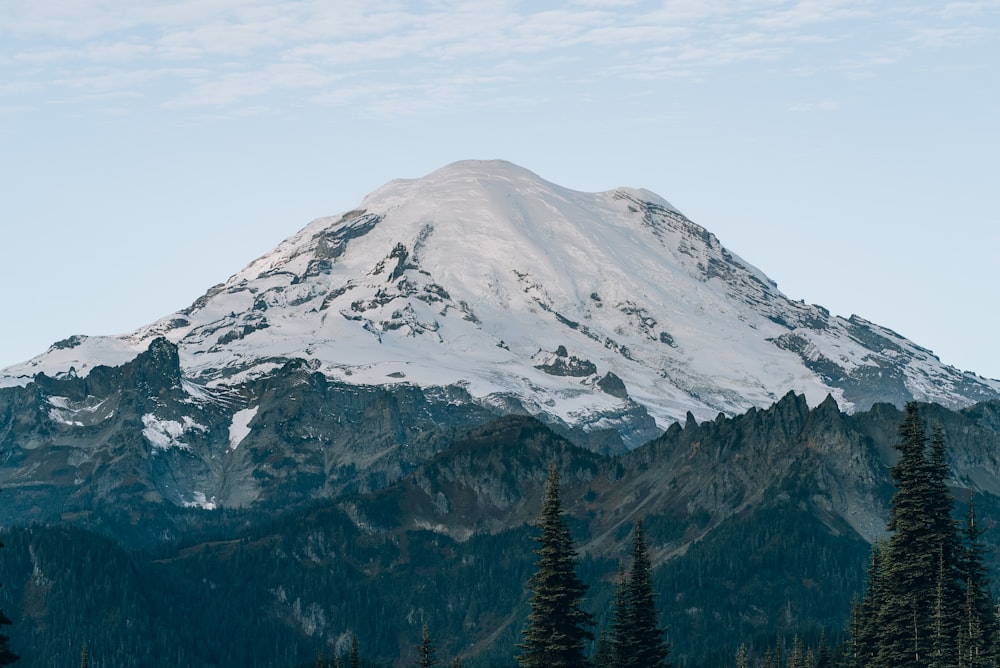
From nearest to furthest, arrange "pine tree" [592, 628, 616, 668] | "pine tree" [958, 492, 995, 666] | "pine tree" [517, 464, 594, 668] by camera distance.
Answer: "pine tree" [517, 464, 594, 668], "pine tree" [958, 492, 995, 666], "pine tree" [592, 628, 616, 668]

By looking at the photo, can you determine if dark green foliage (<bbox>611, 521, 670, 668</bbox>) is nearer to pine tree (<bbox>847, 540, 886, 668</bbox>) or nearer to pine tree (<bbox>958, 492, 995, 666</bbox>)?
pine tree (<bbox>847, 540, 886, 668</bbox>)

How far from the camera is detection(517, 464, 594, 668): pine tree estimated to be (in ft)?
369

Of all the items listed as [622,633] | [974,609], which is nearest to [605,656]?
[622,633]

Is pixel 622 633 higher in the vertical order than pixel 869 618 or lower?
lower

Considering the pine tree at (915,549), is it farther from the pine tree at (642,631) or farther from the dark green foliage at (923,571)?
the pine tree at (642,631)

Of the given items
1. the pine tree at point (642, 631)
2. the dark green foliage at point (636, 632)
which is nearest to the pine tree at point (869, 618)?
the pine tree at point (642, 631)

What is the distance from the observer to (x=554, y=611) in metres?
113

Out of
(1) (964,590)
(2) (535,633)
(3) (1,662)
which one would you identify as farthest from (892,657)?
(3) (1,662)

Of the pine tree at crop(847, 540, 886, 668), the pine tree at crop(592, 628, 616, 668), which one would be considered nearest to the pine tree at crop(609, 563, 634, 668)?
the pine tree at crop(592, 628, 616, 668)

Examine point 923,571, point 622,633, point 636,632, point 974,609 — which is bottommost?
point 622,633

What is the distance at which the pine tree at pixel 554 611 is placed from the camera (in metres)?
112

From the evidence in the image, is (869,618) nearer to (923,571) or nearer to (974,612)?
(923,571)

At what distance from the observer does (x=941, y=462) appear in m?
123

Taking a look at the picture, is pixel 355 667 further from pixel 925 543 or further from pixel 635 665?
pixel 925 543
